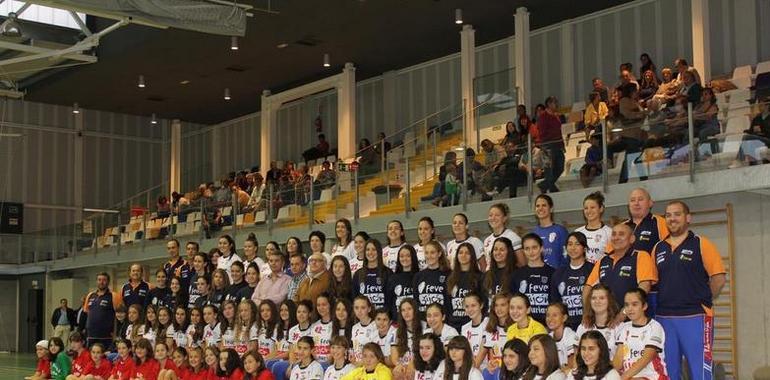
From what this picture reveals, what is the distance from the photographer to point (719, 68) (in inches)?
672

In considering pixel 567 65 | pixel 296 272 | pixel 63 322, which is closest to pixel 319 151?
pixel 567 65

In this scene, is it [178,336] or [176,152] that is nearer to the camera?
[178,336]

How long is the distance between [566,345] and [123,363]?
6.86 metres

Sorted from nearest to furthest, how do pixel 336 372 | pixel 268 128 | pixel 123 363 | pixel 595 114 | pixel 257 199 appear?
pixel 336 372 < pixel 123 363 < pixel 595 114 < pixel 257 199 < pixel 268 128

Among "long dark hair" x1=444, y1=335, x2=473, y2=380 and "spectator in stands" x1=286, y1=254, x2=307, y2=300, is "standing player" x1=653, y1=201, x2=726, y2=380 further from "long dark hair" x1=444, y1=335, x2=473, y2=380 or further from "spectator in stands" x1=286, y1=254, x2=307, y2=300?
"spectator in stands" x1=286, y1=254, x2=307, y2=300

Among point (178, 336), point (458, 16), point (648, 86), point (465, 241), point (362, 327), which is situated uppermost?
point (458, 16)

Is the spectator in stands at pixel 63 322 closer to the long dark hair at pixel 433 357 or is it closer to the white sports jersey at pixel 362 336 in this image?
the white sports jersey at pixel 362 336

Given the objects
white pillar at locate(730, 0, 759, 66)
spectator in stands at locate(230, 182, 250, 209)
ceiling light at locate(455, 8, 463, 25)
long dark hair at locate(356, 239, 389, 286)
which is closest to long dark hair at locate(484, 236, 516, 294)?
long dark hair at locate(356, 239, 389, 286)

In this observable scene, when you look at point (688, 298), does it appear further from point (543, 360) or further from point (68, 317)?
point (68, 317)

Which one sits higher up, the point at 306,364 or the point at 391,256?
the point at 391,256

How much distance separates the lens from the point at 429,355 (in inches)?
345

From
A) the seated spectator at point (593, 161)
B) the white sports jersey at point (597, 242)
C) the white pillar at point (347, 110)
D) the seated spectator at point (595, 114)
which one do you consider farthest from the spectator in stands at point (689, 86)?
the white pillar at point (347, 110)

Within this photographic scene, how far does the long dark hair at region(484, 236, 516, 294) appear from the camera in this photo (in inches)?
358

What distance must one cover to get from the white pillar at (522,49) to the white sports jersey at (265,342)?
8.74 m
